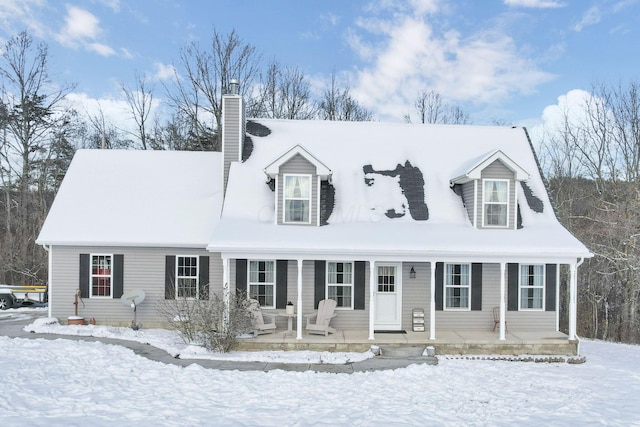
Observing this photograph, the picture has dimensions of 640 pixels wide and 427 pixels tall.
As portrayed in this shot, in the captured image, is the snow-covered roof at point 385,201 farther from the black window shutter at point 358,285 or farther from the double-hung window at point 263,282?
the double-hung window at point 263,282

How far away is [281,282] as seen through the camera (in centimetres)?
1312

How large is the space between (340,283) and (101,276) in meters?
7.48

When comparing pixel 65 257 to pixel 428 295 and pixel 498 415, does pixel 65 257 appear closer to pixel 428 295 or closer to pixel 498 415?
pixel 428 295

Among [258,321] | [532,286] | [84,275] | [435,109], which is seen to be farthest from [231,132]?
[435,109]

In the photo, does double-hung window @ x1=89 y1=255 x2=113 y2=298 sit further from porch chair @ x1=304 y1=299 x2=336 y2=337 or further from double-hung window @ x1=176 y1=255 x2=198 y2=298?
porch chair @ x1=304 y1=299 x2=336 y2=337

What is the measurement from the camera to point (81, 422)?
21.6 feet

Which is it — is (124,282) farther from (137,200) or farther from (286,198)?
(286,198)

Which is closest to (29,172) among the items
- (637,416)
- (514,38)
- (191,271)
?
(191,271)

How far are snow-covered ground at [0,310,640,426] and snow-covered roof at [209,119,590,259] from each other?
2.87 meters

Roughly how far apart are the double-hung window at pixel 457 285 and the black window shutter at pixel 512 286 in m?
1.20

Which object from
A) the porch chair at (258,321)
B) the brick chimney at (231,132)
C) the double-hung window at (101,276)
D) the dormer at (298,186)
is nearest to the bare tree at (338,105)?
the brick chimney at (231,132)

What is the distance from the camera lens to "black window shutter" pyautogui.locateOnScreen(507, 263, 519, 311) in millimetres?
13250

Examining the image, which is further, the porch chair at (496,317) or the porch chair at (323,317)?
the porch chair at (496,317)

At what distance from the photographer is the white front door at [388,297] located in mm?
13094
